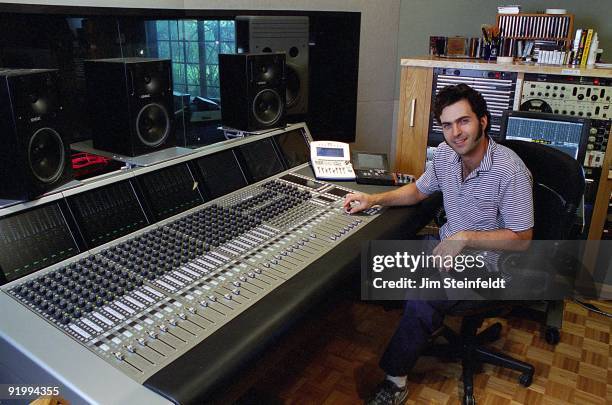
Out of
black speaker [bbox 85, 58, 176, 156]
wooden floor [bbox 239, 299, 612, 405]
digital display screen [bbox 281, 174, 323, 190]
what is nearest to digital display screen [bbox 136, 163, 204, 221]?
black speaker [bbox 85, 58, 176, 156]

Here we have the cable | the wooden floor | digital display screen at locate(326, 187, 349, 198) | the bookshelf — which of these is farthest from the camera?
the bookshelf

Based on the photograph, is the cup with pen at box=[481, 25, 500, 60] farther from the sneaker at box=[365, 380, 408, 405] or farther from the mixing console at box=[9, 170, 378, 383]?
the sneaker at box=[365, 380, 408, 405]

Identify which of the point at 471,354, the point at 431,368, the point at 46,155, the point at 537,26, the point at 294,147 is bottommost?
the point at 431,368

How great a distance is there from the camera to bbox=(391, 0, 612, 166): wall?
10.4 feet

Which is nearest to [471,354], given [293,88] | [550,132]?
[550,132]

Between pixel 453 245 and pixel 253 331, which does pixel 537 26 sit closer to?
pixel 453 245

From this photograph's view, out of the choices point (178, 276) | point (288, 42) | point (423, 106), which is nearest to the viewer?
point (178, 276)

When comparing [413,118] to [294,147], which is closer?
[294,147]

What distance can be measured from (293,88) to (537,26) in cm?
156

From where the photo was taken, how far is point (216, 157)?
6.34ft

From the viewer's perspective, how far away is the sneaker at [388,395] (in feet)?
6.60

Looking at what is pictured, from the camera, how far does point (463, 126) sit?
5.98 feet

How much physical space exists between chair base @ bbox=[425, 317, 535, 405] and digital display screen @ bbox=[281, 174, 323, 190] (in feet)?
2.93

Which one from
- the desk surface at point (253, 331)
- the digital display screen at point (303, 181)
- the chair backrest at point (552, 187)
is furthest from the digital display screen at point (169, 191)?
the chair backrest at point (552, 187)
